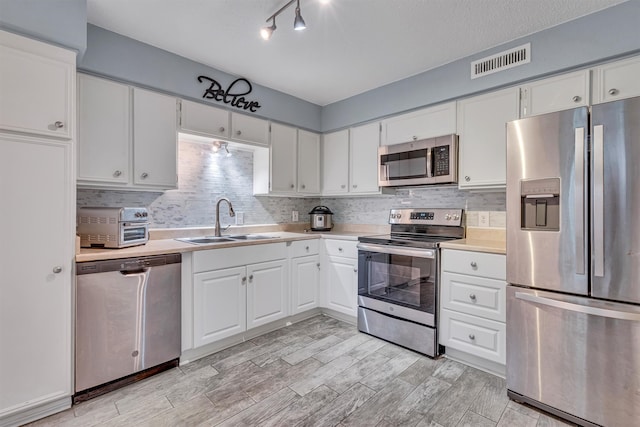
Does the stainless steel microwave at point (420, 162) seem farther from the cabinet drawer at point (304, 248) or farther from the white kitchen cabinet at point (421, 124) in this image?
the cabinet drawer at point (304, 248)

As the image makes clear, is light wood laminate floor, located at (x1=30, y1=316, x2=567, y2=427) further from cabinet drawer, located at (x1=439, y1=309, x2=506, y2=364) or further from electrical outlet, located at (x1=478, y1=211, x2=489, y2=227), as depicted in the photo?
electrical outlet, located at (x1=478, y1=211, x2=489, y2=227)

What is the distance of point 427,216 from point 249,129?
1947 mm

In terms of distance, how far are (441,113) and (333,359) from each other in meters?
2.28

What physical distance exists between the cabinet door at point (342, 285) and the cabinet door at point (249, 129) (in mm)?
1436

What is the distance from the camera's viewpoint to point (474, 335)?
2262 millimetres

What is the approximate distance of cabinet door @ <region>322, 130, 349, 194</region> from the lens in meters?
3.54

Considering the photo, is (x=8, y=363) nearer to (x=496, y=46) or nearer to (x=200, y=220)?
(x=200, y=220)

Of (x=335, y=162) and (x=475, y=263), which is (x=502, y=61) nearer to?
(x=475, y=263)

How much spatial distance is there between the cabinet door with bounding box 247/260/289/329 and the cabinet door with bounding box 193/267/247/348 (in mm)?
71

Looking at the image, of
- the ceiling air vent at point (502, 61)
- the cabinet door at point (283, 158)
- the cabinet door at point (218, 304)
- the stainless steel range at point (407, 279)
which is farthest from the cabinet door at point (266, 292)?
the ceiling air vent at point (502, 61)

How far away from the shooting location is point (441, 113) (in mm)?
2748

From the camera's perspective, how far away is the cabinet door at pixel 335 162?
354 centimetres

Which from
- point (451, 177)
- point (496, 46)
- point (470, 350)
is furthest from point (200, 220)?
point (496, 46)

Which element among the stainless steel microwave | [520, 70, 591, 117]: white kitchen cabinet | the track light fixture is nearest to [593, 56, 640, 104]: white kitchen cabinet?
[520, 70, 591, 117]: white kitchen cabinet
